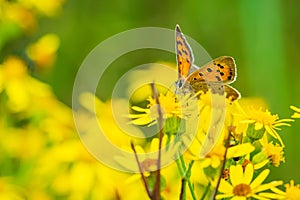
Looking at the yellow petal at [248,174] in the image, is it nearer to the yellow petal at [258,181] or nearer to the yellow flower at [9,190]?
the yellow petal at [258,181]

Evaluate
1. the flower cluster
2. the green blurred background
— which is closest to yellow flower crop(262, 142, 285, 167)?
the flower cluster

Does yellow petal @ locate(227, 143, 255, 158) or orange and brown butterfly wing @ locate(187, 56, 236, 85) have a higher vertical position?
orange and brown butterfly wing @ locate(187, 56, 236, 85)

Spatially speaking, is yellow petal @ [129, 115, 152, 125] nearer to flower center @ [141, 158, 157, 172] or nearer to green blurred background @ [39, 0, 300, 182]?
flower center @ [141, 158, 157, 172]

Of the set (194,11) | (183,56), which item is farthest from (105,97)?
(183,56)

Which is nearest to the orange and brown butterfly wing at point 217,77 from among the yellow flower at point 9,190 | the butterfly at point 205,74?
the butterfly at point 205,74

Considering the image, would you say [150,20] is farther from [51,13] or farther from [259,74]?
[51,13]

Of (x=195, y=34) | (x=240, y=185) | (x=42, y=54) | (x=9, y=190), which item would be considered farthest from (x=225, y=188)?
(x=195, y=34)

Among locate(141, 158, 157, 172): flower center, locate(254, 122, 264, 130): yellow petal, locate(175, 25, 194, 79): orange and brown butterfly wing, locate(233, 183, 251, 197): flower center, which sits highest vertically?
locate(175, 25, 194, 79): orange and brown butterfly wing
